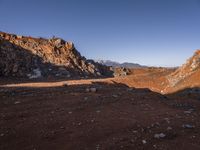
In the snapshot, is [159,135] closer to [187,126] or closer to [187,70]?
[187,126]

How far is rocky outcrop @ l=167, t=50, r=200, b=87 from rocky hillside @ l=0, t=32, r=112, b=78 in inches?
761

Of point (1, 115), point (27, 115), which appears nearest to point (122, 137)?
point (27, 115)

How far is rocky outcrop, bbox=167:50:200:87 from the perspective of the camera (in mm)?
34844

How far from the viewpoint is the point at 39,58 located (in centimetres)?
5106

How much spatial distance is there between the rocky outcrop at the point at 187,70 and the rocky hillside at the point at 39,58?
1933 centimetres

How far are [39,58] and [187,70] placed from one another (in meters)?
27.3

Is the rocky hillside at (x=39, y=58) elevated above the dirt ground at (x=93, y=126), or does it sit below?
above

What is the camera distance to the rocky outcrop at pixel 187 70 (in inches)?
1372

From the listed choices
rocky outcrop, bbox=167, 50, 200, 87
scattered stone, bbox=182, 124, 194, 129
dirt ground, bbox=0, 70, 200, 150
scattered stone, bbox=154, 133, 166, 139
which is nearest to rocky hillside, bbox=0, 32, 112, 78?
rocky outcrop, bbox=167, 50, 200, 87

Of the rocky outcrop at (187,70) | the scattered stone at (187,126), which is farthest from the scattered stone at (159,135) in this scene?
the rocky outcrop at (187,70)

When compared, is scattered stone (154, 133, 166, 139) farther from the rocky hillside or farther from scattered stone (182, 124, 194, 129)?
the rocky hillside

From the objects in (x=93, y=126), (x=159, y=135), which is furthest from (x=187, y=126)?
(x=93, y=126)

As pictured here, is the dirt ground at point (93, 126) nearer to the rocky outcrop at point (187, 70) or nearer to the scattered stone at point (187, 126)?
the scattered stone at point (187, 126)

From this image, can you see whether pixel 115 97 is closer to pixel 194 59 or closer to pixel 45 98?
pixel 45 98
